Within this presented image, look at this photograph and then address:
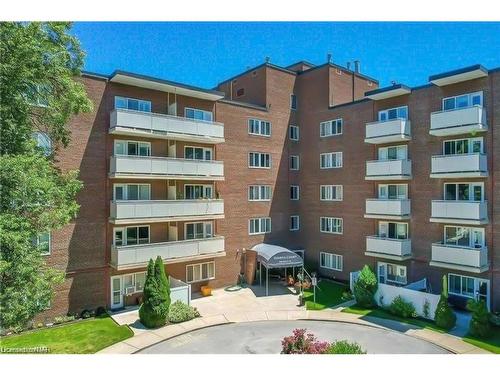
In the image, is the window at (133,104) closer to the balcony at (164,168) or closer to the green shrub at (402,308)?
the balcony at (164,168)

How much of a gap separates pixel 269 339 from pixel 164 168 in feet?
35.3

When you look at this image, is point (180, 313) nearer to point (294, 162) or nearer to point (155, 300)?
point (155, 300)

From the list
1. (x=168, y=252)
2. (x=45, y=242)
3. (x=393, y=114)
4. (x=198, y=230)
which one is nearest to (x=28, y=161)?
(x=45, y=242)

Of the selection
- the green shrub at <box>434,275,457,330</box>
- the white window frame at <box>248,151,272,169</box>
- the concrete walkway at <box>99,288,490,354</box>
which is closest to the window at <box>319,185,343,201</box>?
the white window frame at <box>248,151,272,169</box>

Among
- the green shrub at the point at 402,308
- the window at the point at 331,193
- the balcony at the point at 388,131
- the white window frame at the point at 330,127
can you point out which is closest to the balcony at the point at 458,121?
the balcony at the point at 388,131

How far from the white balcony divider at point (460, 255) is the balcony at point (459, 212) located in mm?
1370

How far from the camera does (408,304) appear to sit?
17.8m

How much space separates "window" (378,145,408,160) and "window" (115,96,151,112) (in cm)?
1495

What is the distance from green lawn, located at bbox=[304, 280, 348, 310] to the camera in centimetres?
1989

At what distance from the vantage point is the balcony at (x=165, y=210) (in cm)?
1853

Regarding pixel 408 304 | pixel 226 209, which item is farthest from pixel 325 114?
pixel 408 304

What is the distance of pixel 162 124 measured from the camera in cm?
1988

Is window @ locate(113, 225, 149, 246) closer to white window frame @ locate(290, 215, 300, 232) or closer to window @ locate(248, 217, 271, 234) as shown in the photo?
window @ locate(248, 217, 271, 234)

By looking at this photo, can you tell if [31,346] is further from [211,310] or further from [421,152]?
[421,152]
